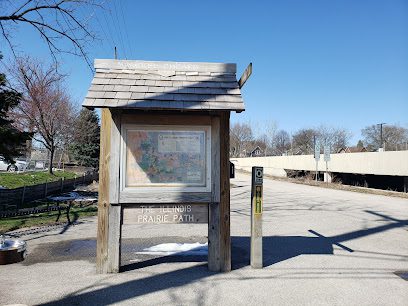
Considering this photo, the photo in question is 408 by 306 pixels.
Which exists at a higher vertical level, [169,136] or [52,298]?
[169,136]

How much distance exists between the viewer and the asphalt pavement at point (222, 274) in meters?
4.69

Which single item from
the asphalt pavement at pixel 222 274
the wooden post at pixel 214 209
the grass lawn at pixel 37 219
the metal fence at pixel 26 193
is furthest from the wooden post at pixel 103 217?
the metal fence at pixel 26 193

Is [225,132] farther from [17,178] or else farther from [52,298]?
[17,178]

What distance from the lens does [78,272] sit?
5.70m

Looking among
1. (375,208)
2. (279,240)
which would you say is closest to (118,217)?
(279,240)

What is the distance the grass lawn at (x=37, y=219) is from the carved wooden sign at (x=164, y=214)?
4.79m

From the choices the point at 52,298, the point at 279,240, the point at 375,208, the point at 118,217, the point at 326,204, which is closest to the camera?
the point at 52,298

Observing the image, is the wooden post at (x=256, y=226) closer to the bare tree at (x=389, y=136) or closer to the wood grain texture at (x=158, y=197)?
the wood grain texture at (x=158, y=197)

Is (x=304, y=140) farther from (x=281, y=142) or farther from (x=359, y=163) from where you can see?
(x=359, y=163)

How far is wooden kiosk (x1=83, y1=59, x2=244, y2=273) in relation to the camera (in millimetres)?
5625

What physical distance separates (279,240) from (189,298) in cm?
422

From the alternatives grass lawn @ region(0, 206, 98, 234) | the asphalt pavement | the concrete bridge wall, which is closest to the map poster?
the asphalt pavement

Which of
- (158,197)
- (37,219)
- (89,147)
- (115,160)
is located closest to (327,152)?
(37,219)

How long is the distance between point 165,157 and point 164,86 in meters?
1.18
